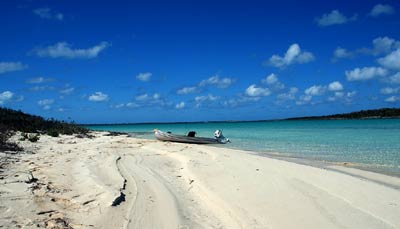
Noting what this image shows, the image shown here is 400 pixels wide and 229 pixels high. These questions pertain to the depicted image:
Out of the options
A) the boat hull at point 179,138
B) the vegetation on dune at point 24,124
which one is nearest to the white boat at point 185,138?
the boat hull at point 179,138

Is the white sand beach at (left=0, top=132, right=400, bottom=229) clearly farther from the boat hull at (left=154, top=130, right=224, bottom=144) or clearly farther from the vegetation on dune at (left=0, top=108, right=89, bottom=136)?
the boat hull at (left=154, top=130, right=224, bottom=144)

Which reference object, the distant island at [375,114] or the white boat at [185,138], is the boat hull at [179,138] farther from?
the distant island at [375,114]

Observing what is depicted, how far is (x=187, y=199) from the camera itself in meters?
6.95

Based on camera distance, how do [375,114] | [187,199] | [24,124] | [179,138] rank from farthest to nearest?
[375,114], [179,138], [24,124], [187,199]

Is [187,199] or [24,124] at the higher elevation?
[24,124]

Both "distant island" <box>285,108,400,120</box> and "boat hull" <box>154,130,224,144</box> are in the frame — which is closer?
"boat hull" <box>154,130,224,144</box>

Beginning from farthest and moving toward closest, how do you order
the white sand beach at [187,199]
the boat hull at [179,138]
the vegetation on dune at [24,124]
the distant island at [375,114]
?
the distant island at [375,114] < the boat hull at [179,138] < the vegetation on dune at [24,124] < the white sand beach at [187,199]

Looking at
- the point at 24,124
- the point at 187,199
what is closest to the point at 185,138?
the point at 24,124

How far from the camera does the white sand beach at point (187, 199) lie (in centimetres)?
523

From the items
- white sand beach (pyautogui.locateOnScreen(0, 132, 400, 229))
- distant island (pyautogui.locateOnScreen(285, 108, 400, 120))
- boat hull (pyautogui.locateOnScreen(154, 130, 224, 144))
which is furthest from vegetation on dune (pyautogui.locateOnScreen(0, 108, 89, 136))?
distant island (pyautogui.locateOnScreen(285, 108, 400, 120))

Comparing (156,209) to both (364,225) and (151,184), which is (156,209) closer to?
(151,184)

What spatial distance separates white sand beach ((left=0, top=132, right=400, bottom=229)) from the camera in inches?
206

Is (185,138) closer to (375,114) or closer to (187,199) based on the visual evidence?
(187,199)

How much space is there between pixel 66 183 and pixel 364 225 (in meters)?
5.10
